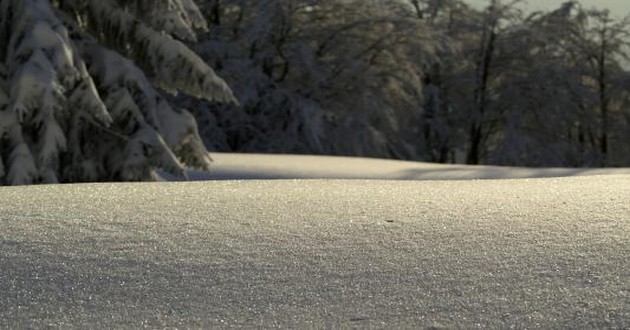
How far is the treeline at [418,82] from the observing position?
77.2 feet

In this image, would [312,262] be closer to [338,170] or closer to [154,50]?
[154,50]

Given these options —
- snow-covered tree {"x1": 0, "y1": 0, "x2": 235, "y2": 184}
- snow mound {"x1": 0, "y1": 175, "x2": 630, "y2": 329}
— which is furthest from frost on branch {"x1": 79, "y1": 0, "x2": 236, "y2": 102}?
snow mound {"x1": 0, "y1": 175, "x2": 630, "y2": 329}

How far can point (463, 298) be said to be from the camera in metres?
3.98

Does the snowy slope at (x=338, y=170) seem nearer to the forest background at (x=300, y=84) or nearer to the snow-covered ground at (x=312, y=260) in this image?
the forest background at (x=300, y=84)

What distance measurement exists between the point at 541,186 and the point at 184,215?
3711 mm

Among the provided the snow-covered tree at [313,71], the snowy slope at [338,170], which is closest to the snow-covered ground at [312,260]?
the snowy slope at [338,170]

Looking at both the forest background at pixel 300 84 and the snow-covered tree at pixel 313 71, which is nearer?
the forest background at pixel 300 84

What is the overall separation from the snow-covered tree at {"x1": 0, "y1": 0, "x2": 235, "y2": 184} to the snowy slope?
203cm

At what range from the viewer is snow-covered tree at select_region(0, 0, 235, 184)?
31.9 ft

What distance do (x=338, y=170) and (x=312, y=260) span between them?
1009 cm

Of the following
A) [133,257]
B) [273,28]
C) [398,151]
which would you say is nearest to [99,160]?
[133,257]

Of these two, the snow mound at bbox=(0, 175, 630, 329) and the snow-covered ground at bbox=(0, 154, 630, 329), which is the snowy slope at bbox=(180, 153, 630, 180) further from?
the snow mound at bbox=(0, 175, 630, 329)

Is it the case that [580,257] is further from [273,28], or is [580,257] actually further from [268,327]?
[273,28]

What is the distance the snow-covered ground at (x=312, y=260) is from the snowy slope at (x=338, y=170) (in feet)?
22.6
